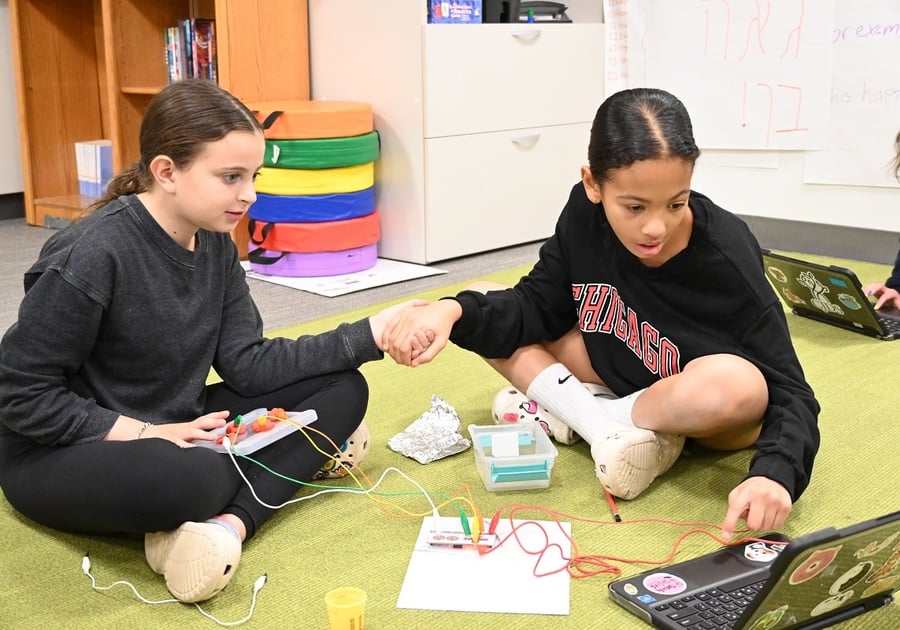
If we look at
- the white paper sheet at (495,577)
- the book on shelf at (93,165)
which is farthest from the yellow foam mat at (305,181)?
the white paper sheet at (495,577)

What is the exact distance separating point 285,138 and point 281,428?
52.0 inches

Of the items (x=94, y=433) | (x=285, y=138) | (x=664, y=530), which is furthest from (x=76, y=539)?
(x=285, y=138)

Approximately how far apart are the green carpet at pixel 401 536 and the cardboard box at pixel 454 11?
4.10 feet

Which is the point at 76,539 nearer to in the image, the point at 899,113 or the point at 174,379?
the point at 174,379

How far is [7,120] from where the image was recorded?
119 inches

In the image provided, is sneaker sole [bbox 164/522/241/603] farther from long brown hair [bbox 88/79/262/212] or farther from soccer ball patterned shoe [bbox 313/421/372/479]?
long brown hair [bbox 88/79/262/212]

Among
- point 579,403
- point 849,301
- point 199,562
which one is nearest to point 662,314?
point 579,403

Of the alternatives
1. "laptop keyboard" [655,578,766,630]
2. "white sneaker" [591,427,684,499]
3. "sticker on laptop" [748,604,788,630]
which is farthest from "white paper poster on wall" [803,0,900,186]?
"sticker on laptop" [748,604,788,630]

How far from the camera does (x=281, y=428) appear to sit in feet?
3.65

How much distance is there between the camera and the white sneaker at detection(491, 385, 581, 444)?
53.1 inches

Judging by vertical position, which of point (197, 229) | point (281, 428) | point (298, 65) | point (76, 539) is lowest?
point (76, 539)

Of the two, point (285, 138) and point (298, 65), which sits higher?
point (298, 65)

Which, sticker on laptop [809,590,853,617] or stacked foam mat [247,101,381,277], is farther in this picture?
stacked foam mat [247,101,381,277]

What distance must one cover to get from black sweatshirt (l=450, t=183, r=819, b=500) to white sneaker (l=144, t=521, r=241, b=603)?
44 cm
